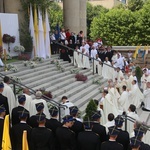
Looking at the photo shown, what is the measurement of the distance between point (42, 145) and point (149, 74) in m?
12.3

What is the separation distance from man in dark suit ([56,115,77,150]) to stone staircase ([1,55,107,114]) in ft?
20.2

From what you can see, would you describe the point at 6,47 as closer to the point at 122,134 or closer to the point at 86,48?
the point at 86,48

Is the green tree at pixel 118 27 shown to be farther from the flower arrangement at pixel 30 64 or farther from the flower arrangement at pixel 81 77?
the flower arrangement at pixel 30 64

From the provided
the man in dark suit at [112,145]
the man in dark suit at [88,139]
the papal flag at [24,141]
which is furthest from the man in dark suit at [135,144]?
the papal flag at [24,141]

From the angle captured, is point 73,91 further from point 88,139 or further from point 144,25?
point 144,25

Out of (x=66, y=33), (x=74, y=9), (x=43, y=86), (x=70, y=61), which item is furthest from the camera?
(x=74, y=9)

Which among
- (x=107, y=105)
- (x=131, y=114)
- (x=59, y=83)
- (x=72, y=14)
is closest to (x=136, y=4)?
Answer: (x=72, y=14)

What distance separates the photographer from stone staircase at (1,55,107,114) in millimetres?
14375

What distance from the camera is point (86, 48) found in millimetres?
21078

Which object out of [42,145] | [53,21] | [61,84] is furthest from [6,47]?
[53,21]

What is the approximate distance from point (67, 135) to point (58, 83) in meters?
9.29

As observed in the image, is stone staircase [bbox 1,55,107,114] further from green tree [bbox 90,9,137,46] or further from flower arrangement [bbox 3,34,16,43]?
green tree [bbox 90,9,137,46]

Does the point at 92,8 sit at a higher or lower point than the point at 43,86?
higher

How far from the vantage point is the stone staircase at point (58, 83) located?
1438 cm
